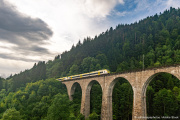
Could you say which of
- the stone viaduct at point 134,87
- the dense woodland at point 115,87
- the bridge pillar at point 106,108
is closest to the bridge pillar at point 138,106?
the stone viaduct at point 134,87

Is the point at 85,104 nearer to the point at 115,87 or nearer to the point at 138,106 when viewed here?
the point at 115,87

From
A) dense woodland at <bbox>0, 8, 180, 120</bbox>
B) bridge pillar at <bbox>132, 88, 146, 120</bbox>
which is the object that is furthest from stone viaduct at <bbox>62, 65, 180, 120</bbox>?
dense woodland at <bbox>0, 8, 180, 120</bbox>

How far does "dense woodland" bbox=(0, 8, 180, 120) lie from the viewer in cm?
3684

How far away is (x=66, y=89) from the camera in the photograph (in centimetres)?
5366

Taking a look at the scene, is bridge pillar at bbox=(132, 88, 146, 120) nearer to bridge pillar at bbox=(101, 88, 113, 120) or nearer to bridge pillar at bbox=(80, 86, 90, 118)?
A: bridge pillar at bbox=(101, 88, 113, 120)

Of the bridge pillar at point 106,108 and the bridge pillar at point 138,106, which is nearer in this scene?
the bridge pillar at point 138,106

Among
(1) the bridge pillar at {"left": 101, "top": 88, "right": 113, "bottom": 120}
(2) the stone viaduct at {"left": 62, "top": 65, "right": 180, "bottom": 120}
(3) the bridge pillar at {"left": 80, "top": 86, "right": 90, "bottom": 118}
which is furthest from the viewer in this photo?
(3) the bridge pillar at {"left": 80, "top": 86, "right": 90, "bottom": 118}

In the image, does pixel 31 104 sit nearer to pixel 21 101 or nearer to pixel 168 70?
pixel 21 101

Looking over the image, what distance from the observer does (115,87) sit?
4909cm

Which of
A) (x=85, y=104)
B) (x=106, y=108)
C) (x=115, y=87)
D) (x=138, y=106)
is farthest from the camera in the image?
(x=115, y=87)

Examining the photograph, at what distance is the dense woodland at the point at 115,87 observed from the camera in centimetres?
3684

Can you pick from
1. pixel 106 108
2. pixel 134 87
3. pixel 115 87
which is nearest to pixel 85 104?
pixel 106 108

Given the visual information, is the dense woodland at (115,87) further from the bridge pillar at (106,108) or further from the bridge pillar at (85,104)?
the bridge pillar at (106,108)

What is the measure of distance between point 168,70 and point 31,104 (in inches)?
1485
